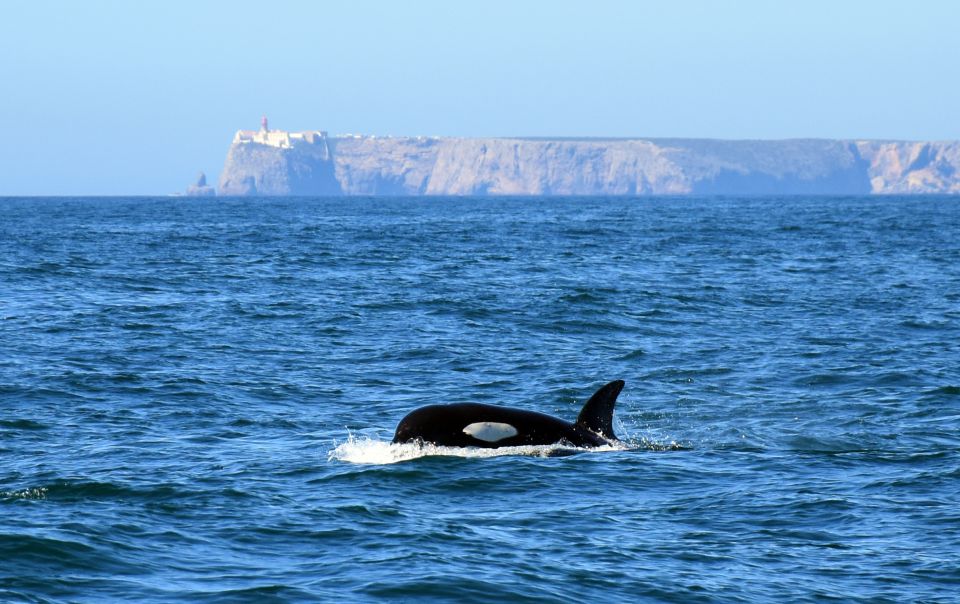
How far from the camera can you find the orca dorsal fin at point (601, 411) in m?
16.4

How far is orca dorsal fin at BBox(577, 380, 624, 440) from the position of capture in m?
16.4

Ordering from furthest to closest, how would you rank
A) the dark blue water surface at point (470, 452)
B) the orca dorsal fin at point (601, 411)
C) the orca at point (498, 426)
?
the orca dorsal fin at point (601, 411), the orca at point (498, 426), the dark blue water surface at point (470, 452)

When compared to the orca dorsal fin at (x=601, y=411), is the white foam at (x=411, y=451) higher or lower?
lower

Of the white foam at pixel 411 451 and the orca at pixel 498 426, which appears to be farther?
the orca at pixel 498 426

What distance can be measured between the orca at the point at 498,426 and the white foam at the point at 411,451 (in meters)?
0.08

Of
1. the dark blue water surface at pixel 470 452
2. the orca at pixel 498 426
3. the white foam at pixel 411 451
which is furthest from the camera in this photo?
the orca at pixel 498 426

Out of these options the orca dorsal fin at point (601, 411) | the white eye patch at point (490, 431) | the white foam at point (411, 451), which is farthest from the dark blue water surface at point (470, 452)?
the orca dorsal fin at point (601, 411)

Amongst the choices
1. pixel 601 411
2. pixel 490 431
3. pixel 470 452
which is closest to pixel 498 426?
pixel 490 431

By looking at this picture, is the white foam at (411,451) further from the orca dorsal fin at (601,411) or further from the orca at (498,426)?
the orca dorsal fin at (601,411)

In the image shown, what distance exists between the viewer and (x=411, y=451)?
51.7 feet

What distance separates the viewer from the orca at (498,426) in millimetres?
15961

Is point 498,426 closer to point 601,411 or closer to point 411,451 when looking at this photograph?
point 411,451

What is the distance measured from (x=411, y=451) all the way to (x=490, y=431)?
3.30 ft

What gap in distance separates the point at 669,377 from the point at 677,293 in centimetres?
1553
